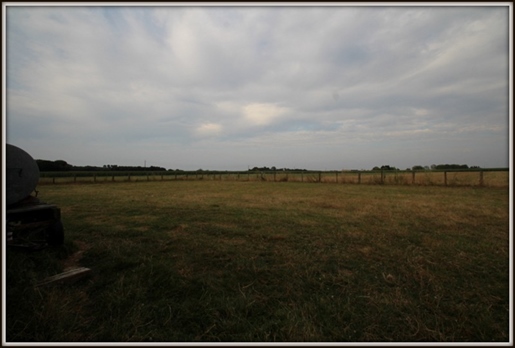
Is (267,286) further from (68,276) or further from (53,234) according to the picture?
(53,234)

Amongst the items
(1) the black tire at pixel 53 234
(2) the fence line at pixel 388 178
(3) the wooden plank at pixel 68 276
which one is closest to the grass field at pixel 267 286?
(3) the wooden plank at pixel 68 276

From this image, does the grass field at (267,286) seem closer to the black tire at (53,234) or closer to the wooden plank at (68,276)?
the wooden plank at (68,276)

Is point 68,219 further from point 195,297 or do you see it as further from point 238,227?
point 195,297

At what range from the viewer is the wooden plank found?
328 cm

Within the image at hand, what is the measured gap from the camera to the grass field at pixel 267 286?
2.53 metres

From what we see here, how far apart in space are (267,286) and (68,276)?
2.73 metres

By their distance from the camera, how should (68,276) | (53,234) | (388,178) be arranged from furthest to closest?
(388,178) < (53,234) < (68,276)

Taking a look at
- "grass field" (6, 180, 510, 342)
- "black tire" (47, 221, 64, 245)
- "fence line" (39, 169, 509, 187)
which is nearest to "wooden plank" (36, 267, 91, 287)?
"grass field" (6, 180, 510, 342)

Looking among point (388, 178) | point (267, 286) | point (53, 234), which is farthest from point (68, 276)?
point (388, 178)

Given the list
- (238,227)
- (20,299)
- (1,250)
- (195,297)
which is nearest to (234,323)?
(195,297)

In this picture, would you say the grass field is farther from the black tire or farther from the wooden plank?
the black tire

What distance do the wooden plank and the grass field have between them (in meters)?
0.09

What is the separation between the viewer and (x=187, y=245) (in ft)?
17.3

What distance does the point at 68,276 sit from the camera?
3.46 m
